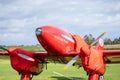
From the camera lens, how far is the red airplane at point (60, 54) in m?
15.9

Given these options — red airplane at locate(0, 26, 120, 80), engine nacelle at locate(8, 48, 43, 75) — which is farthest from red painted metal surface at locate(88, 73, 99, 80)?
engine nacelle at locate(8, 48, 43, 75)

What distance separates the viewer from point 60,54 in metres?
17.0

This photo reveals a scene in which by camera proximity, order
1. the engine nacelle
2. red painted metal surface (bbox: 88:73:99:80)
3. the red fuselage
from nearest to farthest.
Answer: the red fuselage → red painted metal surface (bbox: 88:73:99:80) → the engine nacelle

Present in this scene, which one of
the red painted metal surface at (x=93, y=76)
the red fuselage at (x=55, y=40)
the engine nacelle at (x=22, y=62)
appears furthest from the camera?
the engine nacelle at (x=22, y=62)

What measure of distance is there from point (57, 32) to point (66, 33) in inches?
38.9

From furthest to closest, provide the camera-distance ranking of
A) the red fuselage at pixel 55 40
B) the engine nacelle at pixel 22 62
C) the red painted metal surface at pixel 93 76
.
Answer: the engine nacelle at pixel 22 62 < the red painted metal surface at pixel 93 76 < the red fuselage at pixel 55 40

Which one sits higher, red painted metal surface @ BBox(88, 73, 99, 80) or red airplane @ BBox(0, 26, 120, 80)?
red airplane @ BBox(0, 26, 120, 80)

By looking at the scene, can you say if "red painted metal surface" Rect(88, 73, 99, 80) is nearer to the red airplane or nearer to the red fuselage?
the red airplane

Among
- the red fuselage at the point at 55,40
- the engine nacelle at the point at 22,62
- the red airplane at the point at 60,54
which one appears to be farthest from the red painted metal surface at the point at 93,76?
the engine nacelle at the point at 22,62

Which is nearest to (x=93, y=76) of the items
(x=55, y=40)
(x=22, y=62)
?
(x=55, y=40)

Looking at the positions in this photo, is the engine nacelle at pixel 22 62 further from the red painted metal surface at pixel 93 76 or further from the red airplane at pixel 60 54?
the red painted metal surface at pixel 93 76

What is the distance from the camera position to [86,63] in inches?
625

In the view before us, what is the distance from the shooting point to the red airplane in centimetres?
1592

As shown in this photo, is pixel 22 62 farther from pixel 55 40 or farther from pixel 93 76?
pixel 93 76
